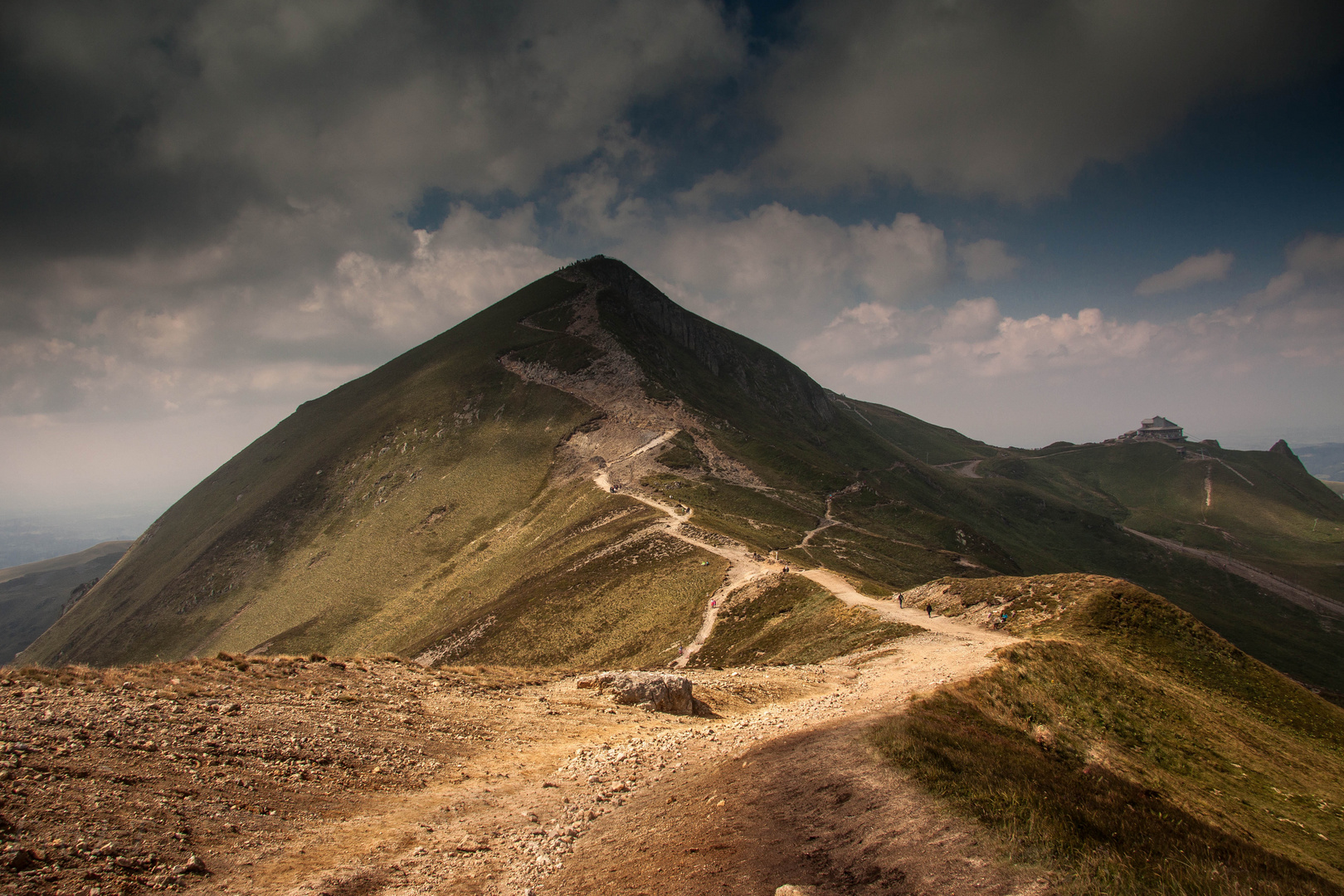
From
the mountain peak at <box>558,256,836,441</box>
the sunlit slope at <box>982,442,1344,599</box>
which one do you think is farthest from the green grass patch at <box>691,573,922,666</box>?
the sunlit slope at <box>982,442,1344,599</box>

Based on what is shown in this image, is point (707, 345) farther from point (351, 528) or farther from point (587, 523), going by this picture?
point (351, 528)

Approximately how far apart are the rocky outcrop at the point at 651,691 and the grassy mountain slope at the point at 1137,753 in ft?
34.7

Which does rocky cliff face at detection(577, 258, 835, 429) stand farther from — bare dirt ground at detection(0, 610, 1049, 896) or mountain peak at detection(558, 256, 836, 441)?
bare dirt ground at detection(0, 610, 1049, 896)

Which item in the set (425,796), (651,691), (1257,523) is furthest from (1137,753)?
(1257,523)

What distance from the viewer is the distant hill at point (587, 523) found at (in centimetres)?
6259

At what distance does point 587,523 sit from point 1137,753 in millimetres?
66787

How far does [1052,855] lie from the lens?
28.9 feet

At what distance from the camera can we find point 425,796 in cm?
1550

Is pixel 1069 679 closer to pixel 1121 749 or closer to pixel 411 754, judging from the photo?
pixel 1121 749

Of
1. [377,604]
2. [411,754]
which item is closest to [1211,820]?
[411,754]

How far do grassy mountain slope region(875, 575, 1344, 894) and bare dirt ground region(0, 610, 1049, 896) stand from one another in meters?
1.37

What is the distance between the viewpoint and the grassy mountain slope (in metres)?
9.20

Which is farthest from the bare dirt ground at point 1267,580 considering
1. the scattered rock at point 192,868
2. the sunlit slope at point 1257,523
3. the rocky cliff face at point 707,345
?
the scattered rock at point 192,868

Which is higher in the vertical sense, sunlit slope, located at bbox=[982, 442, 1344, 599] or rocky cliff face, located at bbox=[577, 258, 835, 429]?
rocky cliff face, located at bbox=[577, 258, 835, 429]
